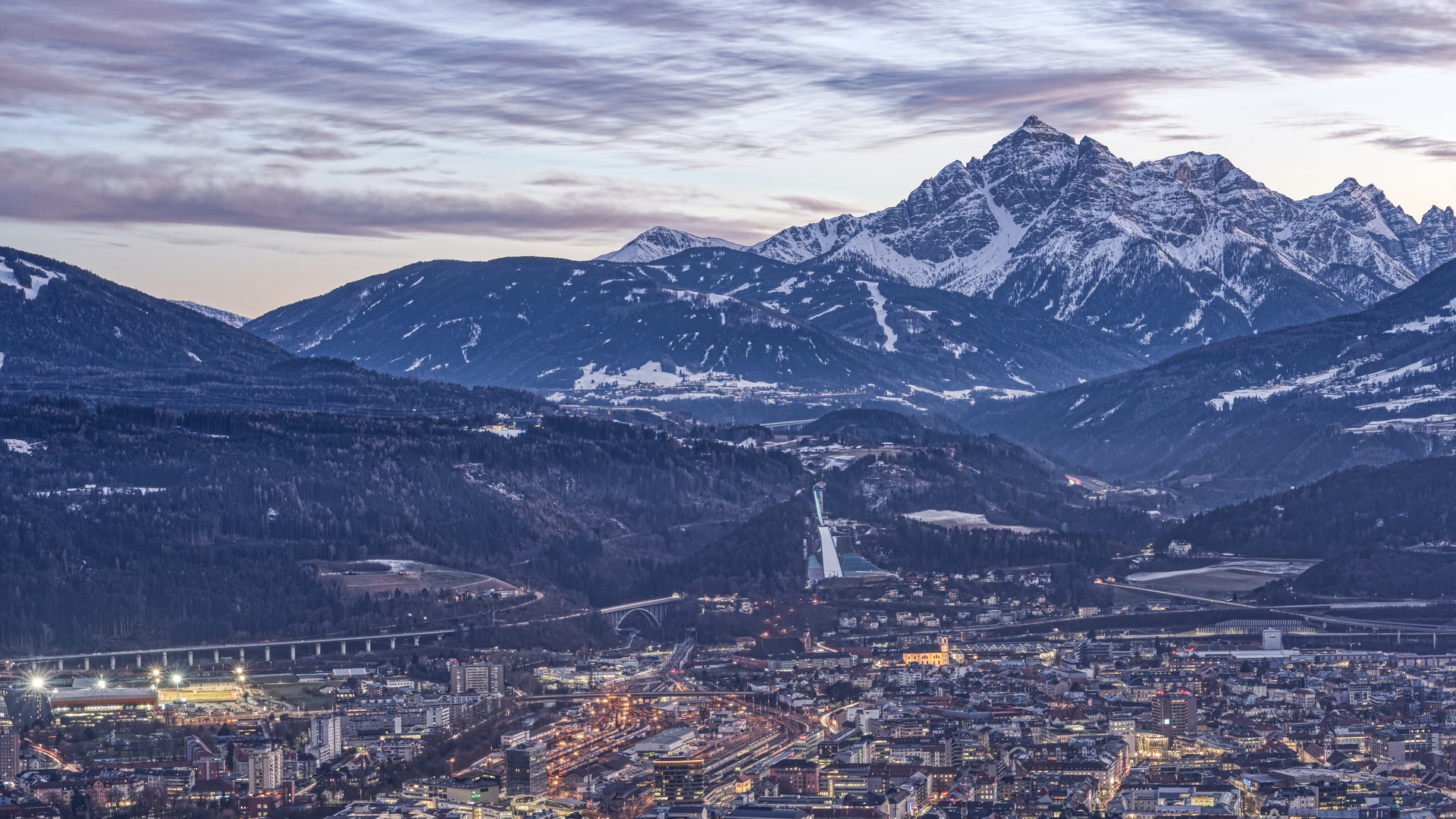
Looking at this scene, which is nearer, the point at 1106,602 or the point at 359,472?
the point at 1106,602

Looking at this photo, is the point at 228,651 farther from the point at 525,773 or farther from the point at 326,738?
the point at 525,773

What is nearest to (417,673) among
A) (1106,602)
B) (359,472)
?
(1106,602)

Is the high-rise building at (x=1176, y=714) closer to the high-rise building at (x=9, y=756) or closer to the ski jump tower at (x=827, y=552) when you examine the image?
the high-rise building at (x=9, y=756)

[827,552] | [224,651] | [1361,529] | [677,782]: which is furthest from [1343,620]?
[677,782]

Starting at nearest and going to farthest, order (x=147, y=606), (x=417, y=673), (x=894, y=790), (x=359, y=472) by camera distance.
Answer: (x=894, y=790) < (x=417, y=673) < (x=147, y=606) < (x=359, y=472)

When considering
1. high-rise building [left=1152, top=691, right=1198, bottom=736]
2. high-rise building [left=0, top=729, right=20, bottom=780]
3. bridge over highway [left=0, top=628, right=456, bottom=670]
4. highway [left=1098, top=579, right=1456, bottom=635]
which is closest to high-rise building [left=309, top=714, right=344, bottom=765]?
high-rise building [left=0, top=729, right=20, bottom=780]

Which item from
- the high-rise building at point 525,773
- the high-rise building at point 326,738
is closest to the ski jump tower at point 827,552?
the high-rise building at point 326,738

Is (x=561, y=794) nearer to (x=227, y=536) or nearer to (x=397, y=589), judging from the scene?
(x=397, y=589)
